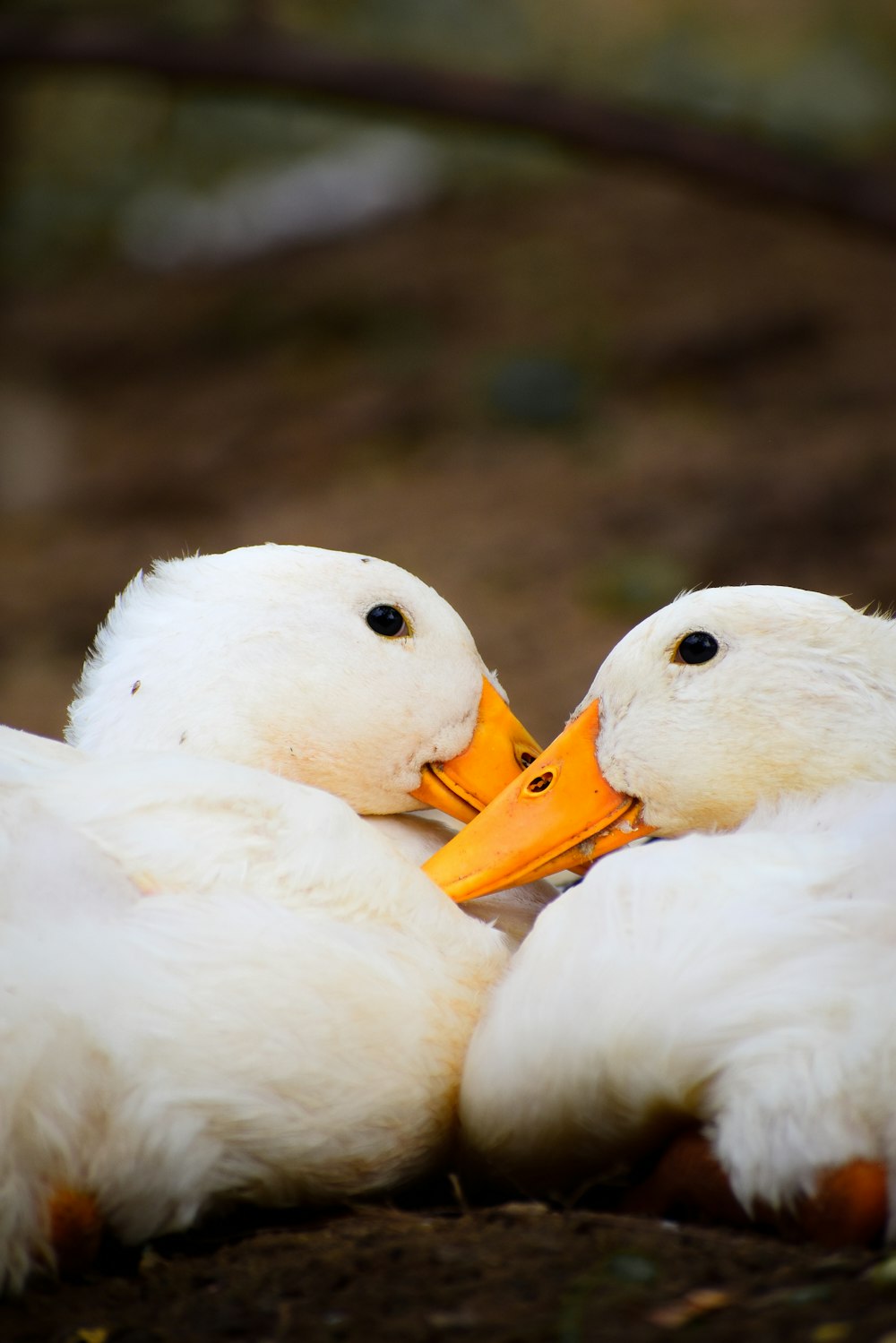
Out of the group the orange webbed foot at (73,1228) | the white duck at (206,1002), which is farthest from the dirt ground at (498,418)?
the orange webbed foot at (73,1228)

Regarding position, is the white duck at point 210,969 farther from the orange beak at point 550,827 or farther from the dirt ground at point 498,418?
the dirt ground at point 498,418

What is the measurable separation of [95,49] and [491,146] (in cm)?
600

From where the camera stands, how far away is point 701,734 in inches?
113

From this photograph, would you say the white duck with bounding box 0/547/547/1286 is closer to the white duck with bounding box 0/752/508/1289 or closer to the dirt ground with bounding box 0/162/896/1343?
the white duck with bounding box 0/752/508/1289


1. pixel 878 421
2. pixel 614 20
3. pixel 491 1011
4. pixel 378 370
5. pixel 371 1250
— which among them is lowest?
pixel 371 1250

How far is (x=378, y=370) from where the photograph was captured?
10.2 metres

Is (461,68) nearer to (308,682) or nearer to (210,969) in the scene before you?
(308,682)

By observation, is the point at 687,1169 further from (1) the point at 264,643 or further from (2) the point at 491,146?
Answer: (2) the point at 491,146

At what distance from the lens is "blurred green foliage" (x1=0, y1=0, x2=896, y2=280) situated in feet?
37.8

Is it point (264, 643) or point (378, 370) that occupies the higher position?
point (378, 370)

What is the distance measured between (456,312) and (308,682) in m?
7.86

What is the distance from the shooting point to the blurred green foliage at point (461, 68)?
11.5 meters

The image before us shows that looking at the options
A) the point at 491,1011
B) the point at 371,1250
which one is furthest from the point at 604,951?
the point at 371,1250

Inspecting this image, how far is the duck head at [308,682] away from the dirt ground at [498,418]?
3080 millimetres
